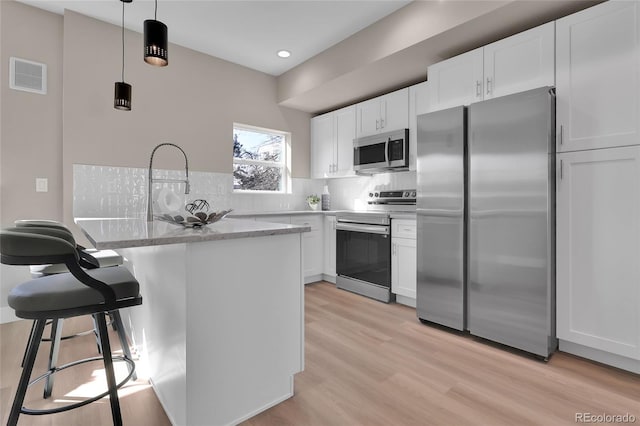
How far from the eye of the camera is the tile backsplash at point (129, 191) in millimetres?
3025

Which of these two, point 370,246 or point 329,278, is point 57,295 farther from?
point 329,278

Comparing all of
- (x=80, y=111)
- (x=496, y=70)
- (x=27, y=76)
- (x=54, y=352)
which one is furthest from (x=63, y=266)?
(x=496, y=70)

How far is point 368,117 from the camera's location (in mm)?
3953

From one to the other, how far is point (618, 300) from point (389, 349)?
146 cm

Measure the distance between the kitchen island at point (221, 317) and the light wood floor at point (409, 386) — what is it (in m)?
0.18

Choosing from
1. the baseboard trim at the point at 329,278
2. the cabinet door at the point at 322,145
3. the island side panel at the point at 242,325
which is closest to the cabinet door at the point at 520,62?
the island side panel at the point at 242,325

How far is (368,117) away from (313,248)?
5.82 ft

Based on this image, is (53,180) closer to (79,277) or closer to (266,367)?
(79,277)

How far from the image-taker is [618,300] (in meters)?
2.01

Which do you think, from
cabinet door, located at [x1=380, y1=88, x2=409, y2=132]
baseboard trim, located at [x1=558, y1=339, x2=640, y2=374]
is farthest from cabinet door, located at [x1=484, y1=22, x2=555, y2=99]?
baseboard trim, located at [x1=558, y1=339, x2=640, y2=374]

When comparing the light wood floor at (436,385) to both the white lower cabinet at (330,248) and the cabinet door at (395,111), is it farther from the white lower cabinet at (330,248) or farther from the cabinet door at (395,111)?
the cabinet door at (395,111)

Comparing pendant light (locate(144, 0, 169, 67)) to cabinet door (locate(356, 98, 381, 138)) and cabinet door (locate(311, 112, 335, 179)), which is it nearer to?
cabinet door (locate(356, 98, 381, 138))

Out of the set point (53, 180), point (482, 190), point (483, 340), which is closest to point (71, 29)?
point (53, 180)

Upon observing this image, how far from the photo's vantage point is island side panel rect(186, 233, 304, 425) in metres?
1.36
